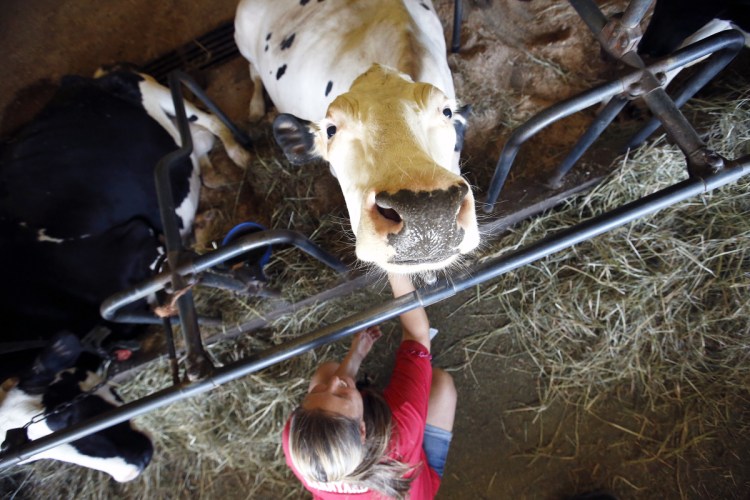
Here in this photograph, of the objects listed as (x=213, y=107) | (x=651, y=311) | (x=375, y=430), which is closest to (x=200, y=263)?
(x=375, y=430)

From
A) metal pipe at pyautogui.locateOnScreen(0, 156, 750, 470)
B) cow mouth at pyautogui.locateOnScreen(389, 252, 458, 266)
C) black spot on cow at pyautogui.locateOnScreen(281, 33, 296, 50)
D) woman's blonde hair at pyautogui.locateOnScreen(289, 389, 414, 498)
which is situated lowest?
woman's blonde hair at pyautogui.locateOnScreen(289, 389, 414, 498)

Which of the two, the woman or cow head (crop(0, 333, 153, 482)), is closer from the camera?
the woman

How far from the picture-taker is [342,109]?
1.37 m

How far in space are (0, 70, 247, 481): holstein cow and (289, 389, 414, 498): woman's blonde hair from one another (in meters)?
1.30

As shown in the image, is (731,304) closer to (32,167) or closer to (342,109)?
(342,109)

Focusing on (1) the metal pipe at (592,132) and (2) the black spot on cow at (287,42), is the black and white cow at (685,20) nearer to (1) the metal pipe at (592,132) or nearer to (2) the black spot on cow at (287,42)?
(1) the metal pipe at (592,132)

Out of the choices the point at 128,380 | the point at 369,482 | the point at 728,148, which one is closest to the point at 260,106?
the point at 128,380

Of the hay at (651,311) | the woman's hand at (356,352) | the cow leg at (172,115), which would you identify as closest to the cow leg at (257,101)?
the cow leg at (172,115)

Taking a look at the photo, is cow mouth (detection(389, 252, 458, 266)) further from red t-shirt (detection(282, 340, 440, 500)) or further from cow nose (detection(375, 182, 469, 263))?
red t-shirt (detection(282, 340, 440, 500))

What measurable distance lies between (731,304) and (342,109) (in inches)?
93.0

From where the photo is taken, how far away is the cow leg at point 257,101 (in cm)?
327

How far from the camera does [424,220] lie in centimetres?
101

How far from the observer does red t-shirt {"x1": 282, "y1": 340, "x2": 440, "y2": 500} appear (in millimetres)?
1803

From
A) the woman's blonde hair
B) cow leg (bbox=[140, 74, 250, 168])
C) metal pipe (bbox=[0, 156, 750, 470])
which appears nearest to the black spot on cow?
cow leg (bbox=[140, 74, 250, 168])
